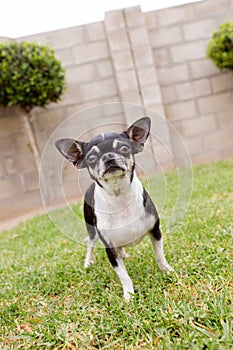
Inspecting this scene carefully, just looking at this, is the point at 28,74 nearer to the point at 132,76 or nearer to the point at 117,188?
the point at 132,76

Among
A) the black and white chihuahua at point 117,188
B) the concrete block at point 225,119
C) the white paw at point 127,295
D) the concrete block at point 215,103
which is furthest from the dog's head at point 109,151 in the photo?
the concrete block at point 225,119

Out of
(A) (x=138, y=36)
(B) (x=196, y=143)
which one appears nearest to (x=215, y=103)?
(B) (x=196, y=143)

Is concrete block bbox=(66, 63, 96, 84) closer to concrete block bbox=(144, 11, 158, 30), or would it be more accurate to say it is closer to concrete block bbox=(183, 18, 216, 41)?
concrete block bbox=(144, 11, 158, 30)

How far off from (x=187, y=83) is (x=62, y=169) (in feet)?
19.0

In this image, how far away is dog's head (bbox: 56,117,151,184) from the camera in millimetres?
1801

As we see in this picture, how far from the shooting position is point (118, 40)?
7.16 m

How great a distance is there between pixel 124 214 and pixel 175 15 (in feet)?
20.7

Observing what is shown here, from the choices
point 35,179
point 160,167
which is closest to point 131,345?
point 160,167

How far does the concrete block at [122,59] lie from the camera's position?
7.20 m

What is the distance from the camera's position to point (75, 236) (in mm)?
2416

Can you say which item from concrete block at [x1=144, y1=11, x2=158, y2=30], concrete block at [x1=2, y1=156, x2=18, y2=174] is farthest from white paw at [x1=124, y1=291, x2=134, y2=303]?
concrete block at [x1=144, y1=11, x2=158, y2=30]

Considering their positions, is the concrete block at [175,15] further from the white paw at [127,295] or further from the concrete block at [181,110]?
the white paw at [127,295]

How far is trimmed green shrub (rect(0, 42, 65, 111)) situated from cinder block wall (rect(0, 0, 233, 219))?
959 millimetres

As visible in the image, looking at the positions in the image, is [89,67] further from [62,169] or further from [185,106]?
[62,169]
